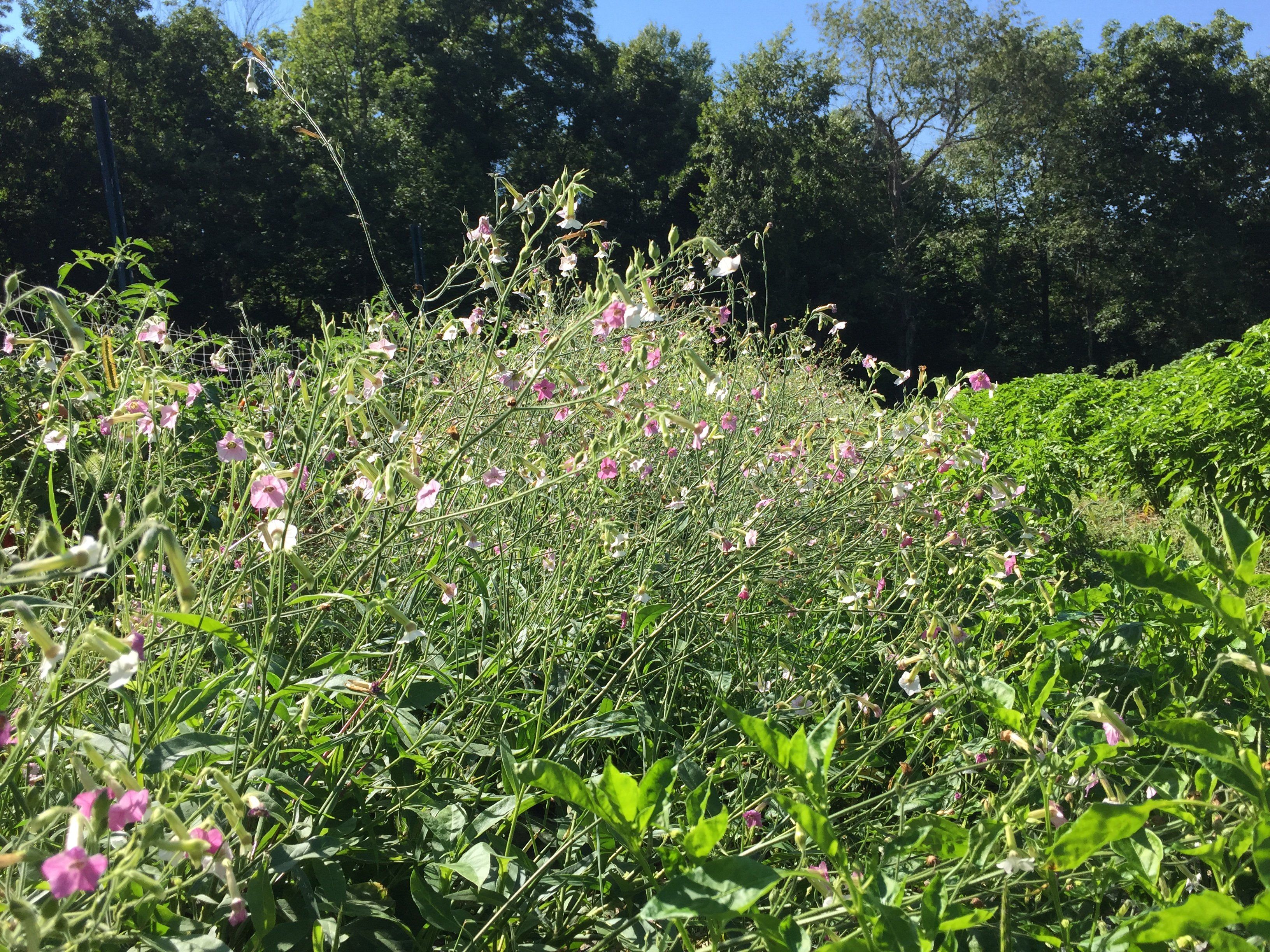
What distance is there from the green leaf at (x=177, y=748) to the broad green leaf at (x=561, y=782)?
1.03ft

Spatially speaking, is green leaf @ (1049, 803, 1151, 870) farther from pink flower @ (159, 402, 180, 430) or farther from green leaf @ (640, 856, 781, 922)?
pink flower @ (159, 402, 180, 430)

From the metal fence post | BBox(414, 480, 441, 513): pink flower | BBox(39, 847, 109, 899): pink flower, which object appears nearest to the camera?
BBox(39, 847, 109, 899): pink flower

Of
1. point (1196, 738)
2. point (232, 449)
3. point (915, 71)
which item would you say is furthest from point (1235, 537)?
point (915, 71)

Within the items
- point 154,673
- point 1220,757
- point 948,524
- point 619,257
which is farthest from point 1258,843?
point 619,257

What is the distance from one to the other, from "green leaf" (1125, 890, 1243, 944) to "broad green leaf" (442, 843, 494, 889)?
69 cm

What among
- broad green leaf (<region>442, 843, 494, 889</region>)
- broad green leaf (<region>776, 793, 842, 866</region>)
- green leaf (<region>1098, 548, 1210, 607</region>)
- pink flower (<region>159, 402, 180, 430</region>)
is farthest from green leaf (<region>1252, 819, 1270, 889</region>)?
pink flower (<region>159, 402, 180, 430</region>)

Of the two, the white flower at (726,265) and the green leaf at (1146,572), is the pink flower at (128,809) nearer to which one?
the green leaf at (1146,572)

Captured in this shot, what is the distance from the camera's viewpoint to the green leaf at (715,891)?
0.71 metres

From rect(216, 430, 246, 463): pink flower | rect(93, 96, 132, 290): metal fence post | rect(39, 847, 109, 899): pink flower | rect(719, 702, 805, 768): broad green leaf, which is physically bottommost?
rect(39, 847, 109, 899): pink flower

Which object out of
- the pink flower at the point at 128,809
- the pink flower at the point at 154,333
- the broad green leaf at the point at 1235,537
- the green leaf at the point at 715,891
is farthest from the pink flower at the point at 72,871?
the pink flower at the point at 154,333

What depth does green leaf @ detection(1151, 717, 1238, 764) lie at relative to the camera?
746 millimetres

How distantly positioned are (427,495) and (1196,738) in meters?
0.90

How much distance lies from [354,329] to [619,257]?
729 inches

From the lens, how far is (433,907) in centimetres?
105
